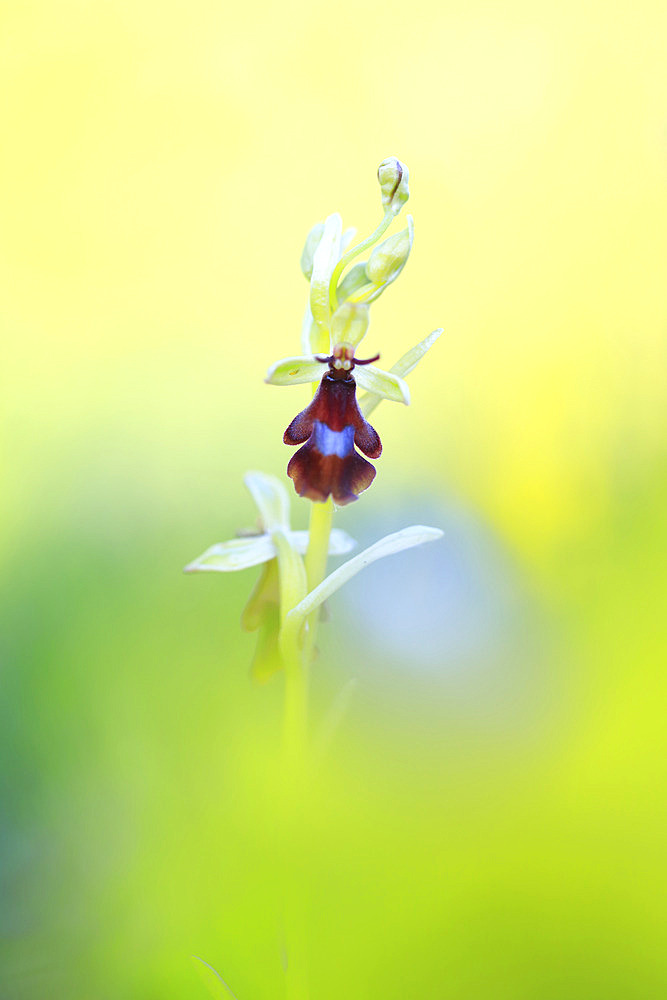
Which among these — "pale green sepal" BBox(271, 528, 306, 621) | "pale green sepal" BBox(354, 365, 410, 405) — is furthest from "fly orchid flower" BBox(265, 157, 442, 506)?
"pale green sepal" BBox(271, 528, 306, 621)

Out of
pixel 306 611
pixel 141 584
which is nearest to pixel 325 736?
pixel 306 611

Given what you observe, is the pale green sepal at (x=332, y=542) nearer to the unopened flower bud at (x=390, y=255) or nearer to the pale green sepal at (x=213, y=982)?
the unopened flower bud at (x=390, y=255)

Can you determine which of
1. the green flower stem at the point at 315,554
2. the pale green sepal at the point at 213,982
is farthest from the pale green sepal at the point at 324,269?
the pale green sepal at the point at 213,982

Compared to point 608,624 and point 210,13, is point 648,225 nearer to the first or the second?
point 608,624

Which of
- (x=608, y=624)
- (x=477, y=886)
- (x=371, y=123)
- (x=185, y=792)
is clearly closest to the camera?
(x=477, y=886)

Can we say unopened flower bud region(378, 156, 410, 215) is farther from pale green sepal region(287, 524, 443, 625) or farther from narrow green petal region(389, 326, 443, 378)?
pale green sepal region(287, 524, 443, 625)


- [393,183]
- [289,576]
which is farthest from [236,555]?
[393,183]
